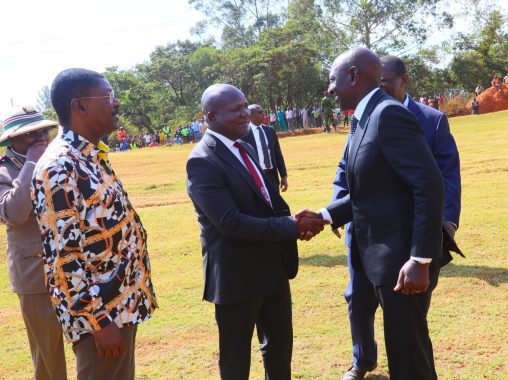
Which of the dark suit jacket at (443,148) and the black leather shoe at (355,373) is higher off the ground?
the dark suit jacket at (443,148)

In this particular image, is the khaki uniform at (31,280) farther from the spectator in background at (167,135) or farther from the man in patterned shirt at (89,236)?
the spectator in background at (167,135)

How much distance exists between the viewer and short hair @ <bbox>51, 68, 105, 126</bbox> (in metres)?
2.57

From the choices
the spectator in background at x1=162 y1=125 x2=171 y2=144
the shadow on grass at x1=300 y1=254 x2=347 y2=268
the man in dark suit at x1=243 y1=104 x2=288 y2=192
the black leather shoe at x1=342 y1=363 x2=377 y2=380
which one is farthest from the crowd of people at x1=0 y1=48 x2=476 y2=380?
the spectator in background at x1=162 y1=125 x2=171 y2=144

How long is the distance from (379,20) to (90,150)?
4180 centimetres

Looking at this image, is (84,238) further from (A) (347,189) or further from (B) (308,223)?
(A) (347,189)

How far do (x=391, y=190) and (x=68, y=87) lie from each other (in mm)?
1686

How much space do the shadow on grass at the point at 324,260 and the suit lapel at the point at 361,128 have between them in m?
3.87

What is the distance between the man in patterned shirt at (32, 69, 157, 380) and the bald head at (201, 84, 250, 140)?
24.6 inches

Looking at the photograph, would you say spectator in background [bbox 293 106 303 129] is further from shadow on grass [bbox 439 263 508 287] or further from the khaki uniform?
the khaki uniform

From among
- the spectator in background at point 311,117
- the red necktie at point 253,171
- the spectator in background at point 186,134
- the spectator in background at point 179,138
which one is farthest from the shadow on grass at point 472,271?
the spectator in background at point 179,138

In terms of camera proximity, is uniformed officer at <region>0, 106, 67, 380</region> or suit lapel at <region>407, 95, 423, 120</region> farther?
suit lapel at <region>407, 95, 423, 120</region>

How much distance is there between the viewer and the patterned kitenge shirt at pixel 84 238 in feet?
7.84

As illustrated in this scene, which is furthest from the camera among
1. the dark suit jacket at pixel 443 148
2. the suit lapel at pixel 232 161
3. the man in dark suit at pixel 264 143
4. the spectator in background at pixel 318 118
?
the spectator in background at pixel 318 118

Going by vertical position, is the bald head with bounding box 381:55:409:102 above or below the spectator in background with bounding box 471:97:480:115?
above
